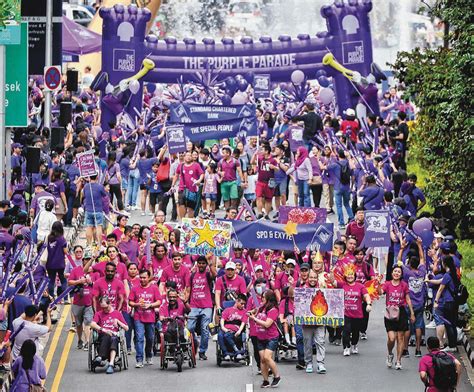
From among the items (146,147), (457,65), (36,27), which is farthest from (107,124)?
(457,65)

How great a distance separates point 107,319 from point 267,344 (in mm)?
2358

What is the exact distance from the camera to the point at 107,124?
45688 millimetres

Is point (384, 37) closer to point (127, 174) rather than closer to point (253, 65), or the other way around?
point (253, 65)

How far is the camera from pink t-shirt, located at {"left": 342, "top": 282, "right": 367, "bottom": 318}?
1024 inches

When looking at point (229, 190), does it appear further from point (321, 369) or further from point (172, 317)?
point (321, 369)

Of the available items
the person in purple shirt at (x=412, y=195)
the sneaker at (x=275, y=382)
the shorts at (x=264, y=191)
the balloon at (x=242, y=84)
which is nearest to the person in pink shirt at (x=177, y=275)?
the sneaker at (x=275, y=382)

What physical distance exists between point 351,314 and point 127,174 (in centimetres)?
1291

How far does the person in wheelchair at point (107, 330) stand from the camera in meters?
24.7

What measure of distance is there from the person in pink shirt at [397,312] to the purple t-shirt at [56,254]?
532 centimetres

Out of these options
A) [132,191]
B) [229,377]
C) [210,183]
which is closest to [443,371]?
[229,377]

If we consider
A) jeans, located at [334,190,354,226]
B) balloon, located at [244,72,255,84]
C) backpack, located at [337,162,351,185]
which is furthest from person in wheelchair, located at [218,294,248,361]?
balloon, located at [244,72,255,84]

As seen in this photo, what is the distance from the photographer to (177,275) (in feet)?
85.7

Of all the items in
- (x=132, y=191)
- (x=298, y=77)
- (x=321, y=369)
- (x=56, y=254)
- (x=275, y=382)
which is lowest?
(x=275, y=382)

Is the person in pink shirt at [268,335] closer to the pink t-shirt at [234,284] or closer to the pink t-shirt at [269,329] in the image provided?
the pink t-shirt at [269,329]
